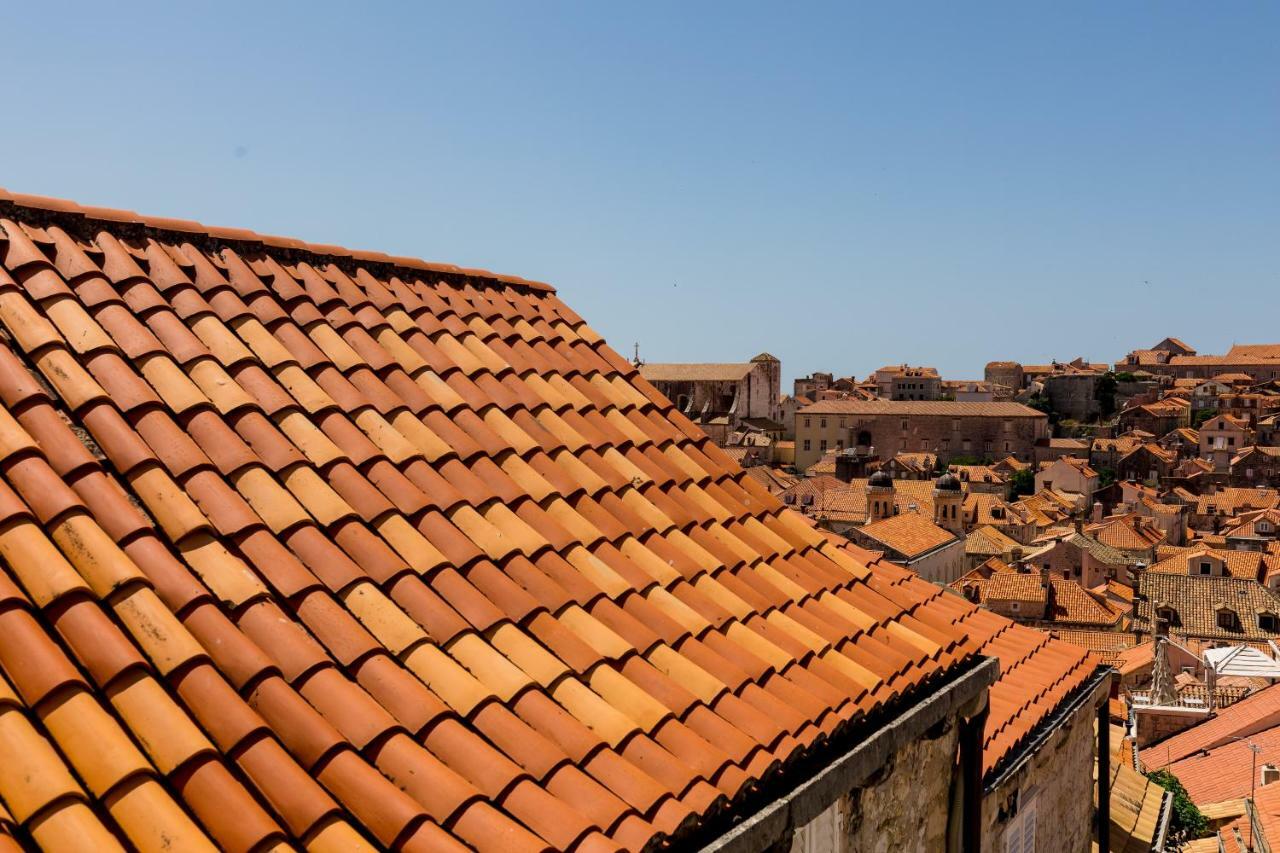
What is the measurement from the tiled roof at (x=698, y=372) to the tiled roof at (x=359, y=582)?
83.0 metres

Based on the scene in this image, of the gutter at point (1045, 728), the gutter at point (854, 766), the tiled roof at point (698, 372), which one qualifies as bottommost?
the tiled roof at point (698, 372)

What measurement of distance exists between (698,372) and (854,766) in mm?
87372

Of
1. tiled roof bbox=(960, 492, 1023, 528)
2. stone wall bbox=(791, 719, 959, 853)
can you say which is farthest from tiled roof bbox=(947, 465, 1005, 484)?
stone wall bbox=(791, 719, 959, 853)

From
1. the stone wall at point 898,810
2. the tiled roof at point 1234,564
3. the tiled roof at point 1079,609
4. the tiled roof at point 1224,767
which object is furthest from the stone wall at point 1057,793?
the tiled roof at point 1234,564

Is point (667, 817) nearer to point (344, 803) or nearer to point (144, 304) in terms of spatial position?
point (344, 803)

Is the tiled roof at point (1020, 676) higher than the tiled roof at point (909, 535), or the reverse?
the tiled roof at point (1020, 676)

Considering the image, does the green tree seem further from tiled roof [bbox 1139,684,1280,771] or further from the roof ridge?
the roof ridge

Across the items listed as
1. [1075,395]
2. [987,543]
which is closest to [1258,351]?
[1075,395]

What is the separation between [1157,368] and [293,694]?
12492 centimetres

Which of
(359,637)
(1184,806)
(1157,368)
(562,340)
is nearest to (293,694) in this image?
(359,637)

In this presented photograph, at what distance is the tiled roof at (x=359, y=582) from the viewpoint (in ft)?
7.68

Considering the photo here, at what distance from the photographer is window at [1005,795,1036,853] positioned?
5.73 metres

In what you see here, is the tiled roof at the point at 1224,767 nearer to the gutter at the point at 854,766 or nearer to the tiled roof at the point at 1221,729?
the tiled roof at the point at 1221,729

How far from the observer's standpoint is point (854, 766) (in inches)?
136
